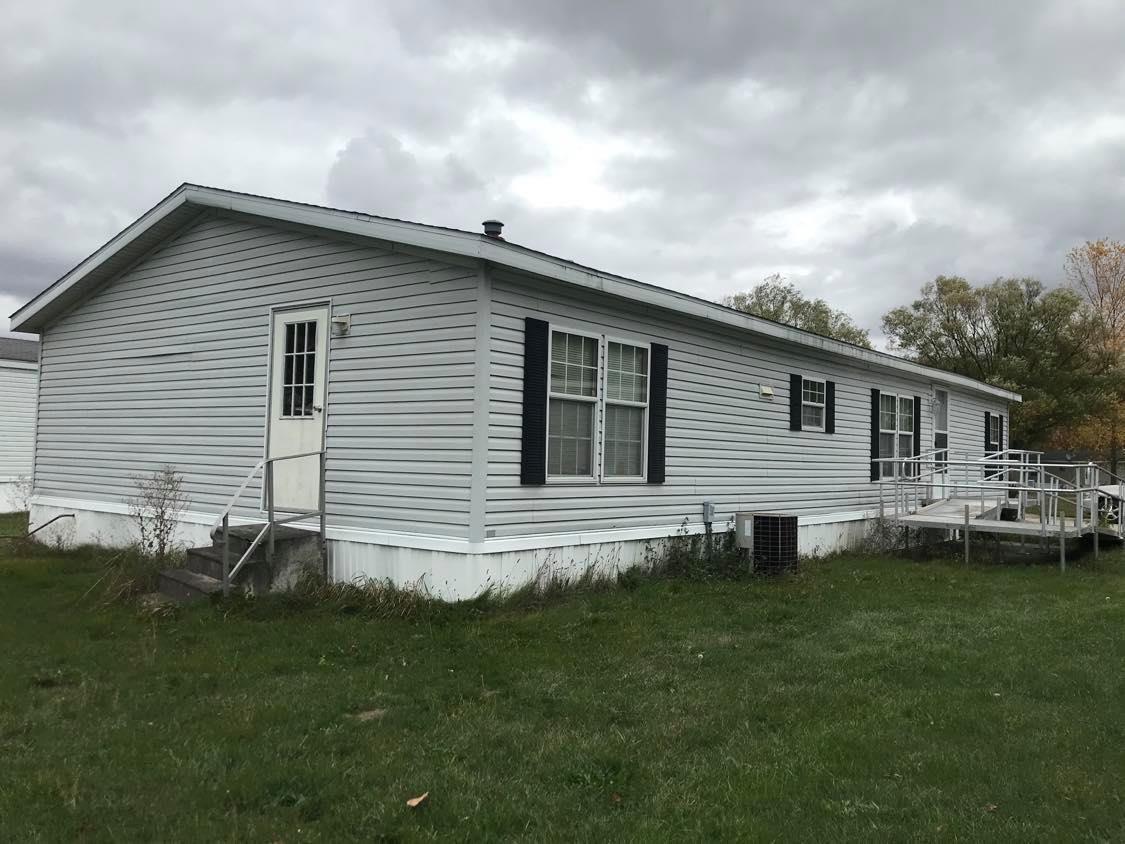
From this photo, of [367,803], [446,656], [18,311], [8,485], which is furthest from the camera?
[8,485]

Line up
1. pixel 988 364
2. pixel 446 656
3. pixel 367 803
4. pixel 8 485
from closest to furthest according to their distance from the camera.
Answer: pixel 367 803 < pixel 446 656 < pixel 8 485 < pixel 988 364

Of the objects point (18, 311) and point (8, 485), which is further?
point (8, 485)

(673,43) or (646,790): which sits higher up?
(673,43)

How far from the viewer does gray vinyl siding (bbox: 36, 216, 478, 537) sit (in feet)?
23.2

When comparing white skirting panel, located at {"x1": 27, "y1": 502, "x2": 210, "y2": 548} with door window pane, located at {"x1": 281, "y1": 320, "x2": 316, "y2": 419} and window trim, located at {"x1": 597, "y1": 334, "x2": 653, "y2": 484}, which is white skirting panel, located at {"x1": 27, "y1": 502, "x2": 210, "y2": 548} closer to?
door window pane, located at {"x1": 281, "y1": 320, "x2": 316, "y2": 419}

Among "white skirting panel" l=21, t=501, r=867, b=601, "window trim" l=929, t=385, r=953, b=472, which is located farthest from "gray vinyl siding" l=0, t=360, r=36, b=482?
"window trim" l=929, t=385, r=953, b=472

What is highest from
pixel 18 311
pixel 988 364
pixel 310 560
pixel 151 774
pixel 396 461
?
pixel 988 364

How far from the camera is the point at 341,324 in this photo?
7816 mm

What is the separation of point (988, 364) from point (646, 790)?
29.5 meters

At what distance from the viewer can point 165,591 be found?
23.5 feet

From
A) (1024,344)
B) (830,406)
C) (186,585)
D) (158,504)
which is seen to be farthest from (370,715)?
(1024,344)

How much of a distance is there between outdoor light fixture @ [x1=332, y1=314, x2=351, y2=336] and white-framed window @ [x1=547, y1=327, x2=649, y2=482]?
77.6 inches

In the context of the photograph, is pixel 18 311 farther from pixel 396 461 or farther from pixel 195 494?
pixel 396 461

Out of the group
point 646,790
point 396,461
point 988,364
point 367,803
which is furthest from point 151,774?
point 988,364
